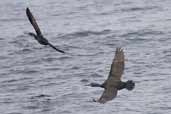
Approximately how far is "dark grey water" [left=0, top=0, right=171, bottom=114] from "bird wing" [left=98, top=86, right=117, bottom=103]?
8791 millimetres

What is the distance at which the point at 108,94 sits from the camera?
14.9 metres

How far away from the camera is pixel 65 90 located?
86.9 ft

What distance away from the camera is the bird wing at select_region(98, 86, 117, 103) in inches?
578

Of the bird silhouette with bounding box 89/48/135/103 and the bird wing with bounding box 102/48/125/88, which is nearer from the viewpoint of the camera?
the bird silhouette with bounding box 89/48/135/103

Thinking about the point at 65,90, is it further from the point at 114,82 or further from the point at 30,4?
the point at 30,4

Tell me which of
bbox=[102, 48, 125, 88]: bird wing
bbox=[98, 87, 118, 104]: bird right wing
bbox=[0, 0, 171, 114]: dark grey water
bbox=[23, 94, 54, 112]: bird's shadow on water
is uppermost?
bbox=[102, 48, 125, 88]: bird wing

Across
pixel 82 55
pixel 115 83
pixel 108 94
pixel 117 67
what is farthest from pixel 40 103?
pixel 108 94

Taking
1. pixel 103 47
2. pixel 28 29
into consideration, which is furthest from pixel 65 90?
pixel 28 29

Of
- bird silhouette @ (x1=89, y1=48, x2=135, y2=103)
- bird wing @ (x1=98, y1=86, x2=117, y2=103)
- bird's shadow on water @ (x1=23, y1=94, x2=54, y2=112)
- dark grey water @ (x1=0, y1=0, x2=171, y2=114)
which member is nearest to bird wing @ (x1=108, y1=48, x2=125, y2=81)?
bird silhouette @ (x1=89, y1=48, x2=135, y2=103)

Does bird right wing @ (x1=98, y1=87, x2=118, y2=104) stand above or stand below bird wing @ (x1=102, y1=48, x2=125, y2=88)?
below

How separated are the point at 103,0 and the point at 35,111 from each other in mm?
15983

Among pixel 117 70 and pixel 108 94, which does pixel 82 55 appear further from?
pixel 108 94

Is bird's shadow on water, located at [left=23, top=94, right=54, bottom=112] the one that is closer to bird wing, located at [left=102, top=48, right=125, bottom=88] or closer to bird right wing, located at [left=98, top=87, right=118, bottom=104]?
bird wing, located at [left=102, top=48, right=125, bottom=88]

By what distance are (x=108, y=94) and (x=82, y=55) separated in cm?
1589
